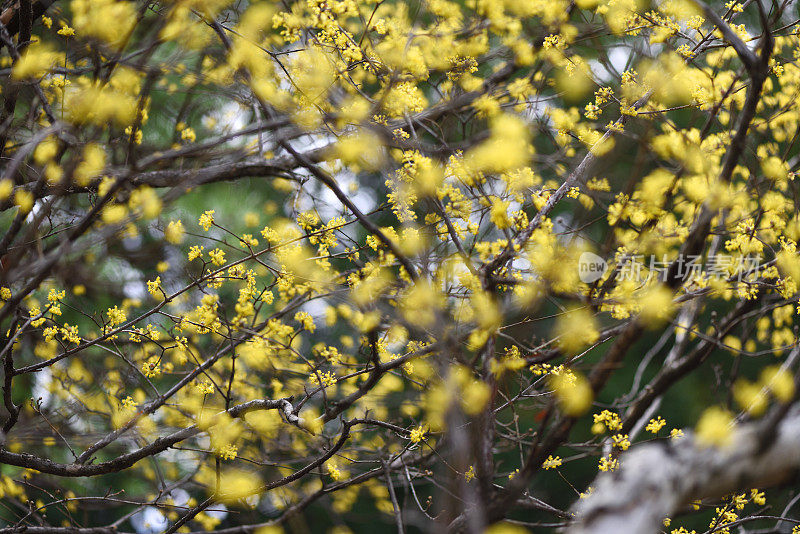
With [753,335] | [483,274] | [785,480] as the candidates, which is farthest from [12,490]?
[753,335]

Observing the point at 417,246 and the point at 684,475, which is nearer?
the point at 684,475

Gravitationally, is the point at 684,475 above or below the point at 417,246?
below

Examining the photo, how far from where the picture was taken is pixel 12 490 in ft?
10.4

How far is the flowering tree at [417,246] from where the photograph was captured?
1497mm

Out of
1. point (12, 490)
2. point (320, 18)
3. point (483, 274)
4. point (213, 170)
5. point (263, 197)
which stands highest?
point (263, 197)

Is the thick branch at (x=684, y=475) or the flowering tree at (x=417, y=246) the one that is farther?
the flowering tree at (x=417, y=246)

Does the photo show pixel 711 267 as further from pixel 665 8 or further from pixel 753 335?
pixel 753 335

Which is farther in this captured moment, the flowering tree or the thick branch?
the flowering tree

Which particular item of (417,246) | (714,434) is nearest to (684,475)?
(714,434)

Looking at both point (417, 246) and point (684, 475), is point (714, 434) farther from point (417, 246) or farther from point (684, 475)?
point (417, 246)

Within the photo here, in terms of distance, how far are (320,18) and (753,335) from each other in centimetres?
399

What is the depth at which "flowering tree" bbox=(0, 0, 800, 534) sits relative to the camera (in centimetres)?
150

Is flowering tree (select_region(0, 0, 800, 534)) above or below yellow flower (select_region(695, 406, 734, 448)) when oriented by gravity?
above

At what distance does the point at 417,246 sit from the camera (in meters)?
1.66
